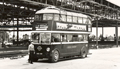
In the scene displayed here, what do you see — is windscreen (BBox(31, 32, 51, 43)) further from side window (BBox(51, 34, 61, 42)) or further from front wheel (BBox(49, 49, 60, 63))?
front wheel (BBox(49, 49, 60, 63))

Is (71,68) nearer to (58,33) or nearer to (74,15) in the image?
(58,33)

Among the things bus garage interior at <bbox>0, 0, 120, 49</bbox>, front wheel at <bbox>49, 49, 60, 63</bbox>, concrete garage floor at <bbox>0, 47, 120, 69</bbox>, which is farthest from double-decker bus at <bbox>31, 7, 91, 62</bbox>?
bus garage interior at <bbox>0, 0, 120, 49</bbox>

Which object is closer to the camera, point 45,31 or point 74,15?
point 45,31

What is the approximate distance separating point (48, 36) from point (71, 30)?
10.8 ft

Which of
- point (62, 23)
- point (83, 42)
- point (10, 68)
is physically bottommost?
point (10, 68)

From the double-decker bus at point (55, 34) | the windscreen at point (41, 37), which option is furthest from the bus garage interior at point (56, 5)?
the windscreen at point (41, 37)

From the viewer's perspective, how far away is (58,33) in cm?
1769

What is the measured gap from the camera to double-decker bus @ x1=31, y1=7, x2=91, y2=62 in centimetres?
1678

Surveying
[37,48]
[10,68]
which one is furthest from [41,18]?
[10,68]

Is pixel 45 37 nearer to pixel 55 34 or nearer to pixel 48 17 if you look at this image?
pixel 55 34

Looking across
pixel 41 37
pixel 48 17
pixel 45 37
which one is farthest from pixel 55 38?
pixel 48 17

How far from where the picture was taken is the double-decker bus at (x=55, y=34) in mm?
16781

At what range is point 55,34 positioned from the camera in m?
17.3

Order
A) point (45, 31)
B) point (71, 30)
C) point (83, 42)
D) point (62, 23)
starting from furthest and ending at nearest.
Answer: point (83, 42) < point (71, 30) < point (62, 23) < point (45, 31)
